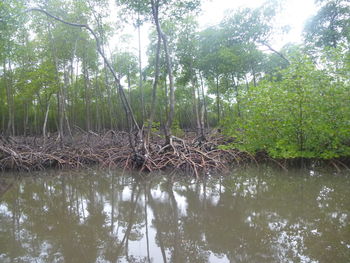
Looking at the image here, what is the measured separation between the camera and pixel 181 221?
2719mm

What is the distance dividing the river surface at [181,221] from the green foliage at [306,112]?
0.74 metres

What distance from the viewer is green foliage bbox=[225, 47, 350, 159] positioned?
4738 mm

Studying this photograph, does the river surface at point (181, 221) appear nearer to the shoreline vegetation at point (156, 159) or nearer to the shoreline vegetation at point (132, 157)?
the shoreline vegetation at point (156, 159)

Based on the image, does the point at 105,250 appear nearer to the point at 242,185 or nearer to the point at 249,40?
the point at 242,185

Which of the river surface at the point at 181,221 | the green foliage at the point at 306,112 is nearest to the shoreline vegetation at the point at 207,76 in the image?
the green foliage at the point at 306,112

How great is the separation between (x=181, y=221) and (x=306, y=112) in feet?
12.8

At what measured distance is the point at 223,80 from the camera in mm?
13648

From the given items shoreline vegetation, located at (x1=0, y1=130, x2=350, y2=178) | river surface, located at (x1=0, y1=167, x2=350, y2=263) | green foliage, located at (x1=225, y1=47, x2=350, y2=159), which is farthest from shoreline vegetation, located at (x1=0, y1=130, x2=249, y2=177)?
green foliage, located at (x1=225, y1=47, x2=350, y2=159)

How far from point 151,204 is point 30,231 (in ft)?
5.04

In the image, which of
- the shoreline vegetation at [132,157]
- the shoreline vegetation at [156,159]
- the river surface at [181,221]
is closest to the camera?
the river surface at [181,221]

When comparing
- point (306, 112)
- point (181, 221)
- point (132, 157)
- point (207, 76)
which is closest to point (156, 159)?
point (132, 157)

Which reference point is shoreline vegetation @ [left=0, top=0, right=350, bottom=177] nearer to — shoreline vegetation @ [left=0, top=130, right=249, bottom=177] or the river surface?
shoreline vegetation @ [left=0, top=130, right=249, bottom=177]

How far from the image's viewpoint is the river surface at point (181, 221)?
77.0 inches

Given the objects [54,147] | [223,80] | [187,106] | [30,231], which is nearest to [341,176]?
[30,231]
